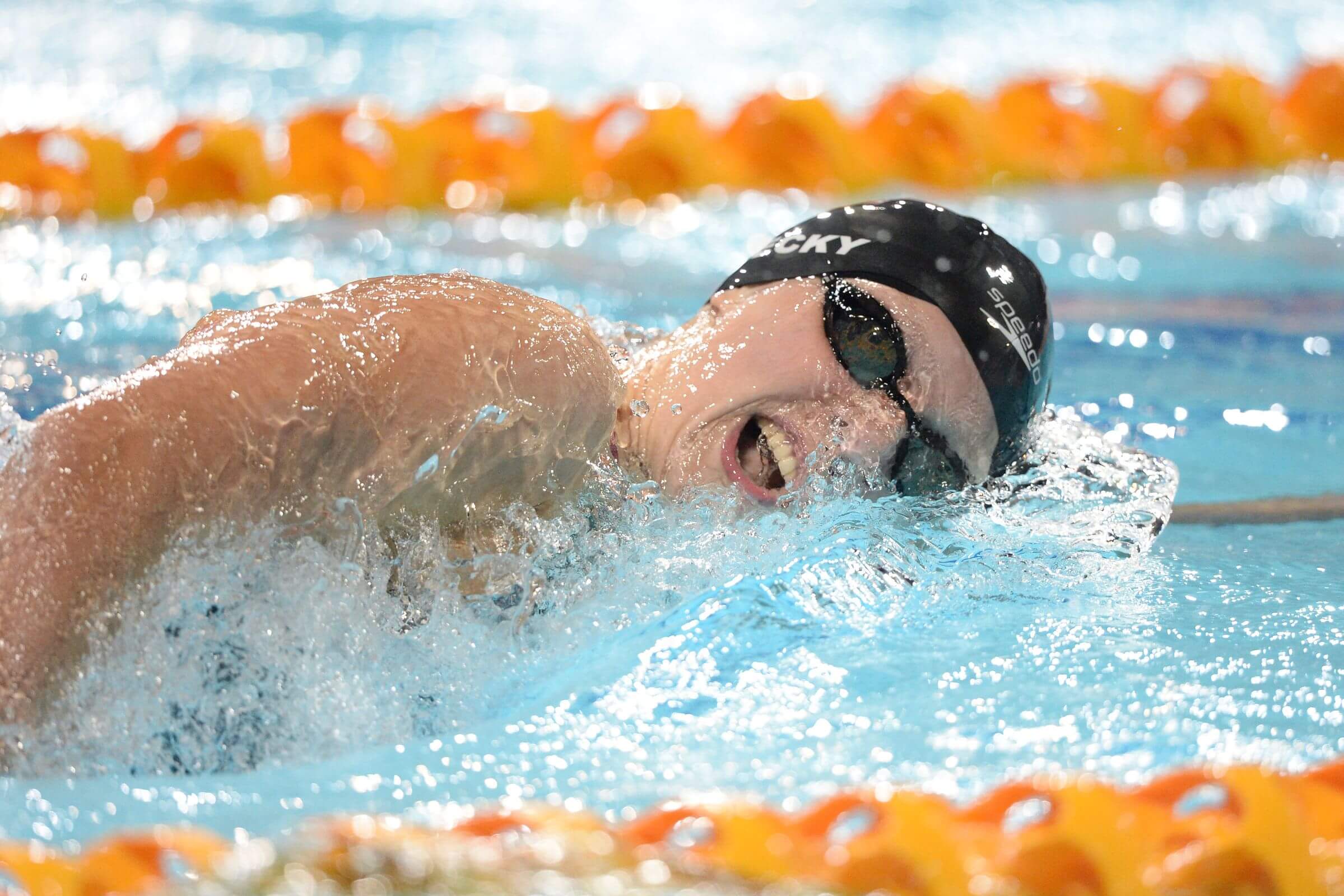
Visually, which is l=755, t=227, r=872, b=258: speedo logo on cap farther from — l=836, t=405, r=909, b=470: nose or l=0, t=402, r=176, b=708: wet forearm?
l=0, t=402, r=176, b=708: wet forearm

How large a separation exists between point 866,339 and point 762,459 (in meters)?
0.21

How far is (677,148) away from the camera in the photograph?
472cm

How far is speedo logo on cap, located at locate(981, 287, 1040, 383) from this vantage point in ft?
6.21

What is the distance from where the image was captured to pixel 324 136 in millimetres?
4684

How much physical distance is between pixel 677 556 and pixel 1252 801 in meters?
0.77

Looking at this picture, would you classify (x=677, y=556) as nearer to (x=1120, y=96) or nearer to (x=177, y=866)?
(x=177, y=866)

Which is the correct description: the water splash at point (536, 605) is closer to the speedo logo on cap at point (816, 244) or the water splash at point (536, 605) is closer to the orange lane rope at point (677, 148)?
the speedo logo on cap at point (816, 244)

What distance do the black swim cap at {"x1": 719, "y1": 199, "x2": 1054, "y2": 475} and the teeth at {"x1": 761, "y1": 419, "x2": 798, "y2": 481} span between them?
235mm

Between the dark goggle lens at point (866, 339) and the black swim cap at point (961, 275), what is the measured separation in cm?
6

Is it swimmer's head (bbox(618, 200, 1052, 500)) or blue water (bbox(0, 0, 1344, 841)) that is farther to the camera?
swimmer's head (bbox(618, 200, 1052, 500))

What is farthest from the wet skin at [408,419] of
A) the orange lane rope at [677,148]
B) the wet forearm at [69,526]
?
the orange lane rope at [677,148]

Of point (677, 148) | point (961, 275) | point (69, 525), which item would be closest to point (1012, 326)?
point (961, 275)

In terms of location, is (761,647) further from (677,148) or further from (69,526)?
(677,148)

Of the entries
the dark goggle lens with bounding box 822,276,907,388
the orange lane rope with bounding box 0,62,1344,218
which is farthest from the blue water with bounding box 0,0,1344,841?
the orange lane rope with bounding box 0,62,1344,218
